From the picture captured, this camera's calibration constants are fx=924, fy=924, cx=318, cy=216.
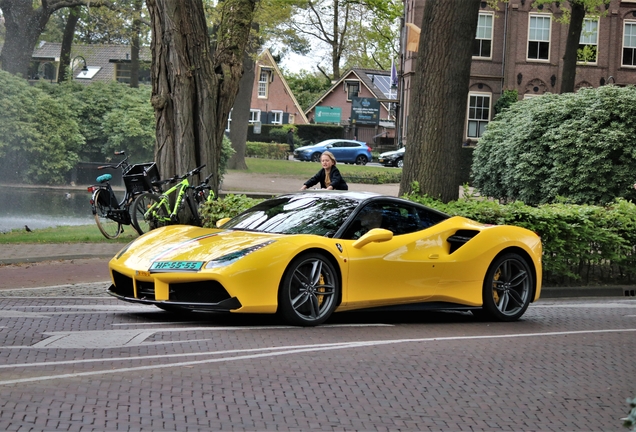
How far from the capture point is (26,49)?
132ft

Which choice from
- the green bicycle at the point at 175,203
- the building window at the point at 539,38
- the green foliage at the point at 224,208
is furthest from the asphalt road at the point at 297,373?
the building window at the point at 539,38

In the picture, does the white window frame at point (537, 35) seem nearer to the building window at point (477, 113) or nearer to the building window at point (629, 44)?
the building window at point (477, 113)

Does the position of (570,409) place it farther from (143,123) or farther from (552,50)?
(552,50)

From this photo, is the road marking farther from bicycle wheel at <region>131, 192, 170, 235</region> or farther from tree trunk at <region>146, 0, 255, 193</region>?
tree trunk at <region>146, 0, 255, 193</region>

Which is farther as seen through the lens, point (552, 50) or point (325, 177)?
point (552, 50)

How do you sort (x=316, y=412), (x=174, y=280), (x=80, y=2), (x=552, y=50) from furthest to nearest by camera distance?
1. (x=552, y=50)
2. (x=80, y=2)
3. (x=174, y=280)
4. (x=316, y=412)

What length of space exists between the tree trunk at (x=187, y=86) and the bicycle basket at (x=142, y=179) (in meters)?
0.21

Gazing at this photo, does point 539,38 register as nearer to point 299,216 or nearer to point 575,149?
point 575,149

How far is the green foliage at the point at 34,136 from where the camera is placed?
1275 inches

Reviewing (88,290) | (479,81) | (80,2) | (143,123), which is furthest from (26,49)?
(88,290)

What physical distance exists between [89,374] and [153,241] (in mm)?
3106

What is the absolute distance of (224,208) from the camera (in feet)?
45.7

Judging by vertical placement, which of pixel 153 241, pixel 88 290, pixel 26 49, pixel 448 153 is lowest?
pixel 88 290

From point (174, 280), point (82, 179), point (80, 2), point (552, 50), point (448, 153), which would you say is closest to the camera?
point (174, 280)
